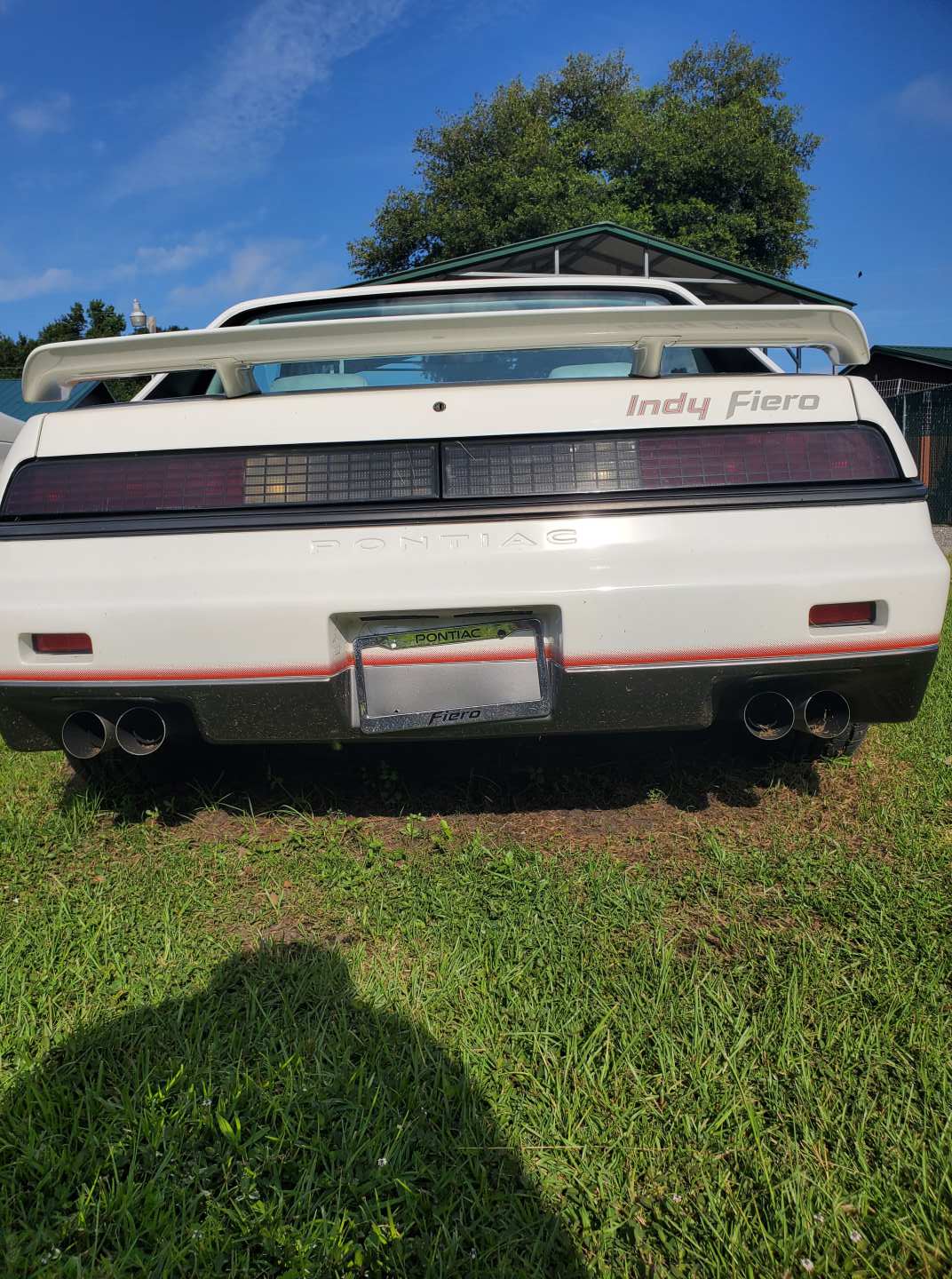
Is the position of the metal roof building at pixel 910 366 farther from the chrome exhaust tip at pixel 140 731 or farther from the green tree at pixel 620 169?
the chrome exhaust tip at pixel 140 731

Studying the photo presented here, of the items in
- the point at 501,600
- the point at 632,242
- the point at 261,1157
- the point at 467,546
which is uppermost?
the point at 632,242

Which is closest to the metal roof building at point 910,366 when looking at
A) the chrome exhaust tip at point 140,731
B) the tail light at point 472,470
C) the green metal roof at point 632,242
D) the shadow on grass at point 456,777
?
the green metal roof at point 632,242

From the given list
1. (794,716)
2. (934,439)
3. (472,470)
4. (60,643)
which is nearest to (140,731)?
(60,643)

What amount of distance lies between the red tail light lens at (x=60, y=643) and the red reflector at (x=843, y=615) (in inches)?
66.5

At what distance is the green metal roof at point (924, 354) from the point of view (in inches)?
777

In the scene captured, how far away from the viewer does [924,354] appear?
21.1 meters

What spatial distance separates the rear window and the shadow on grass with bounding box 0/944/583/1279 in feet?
5.98

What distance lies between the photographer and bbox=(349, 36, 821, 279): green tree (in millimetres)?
30875

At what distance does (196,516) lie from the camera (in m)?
2.04

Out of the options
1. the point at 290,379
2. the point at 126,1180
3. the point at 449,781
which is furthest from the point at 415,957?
the point at 290,379

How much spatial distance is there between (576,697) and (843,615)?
649 millimetres

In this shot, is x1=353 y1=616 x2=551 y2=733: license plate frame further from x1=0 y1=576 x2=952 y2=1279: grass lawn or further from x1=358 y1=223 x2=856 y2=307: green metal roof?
x1=358 y1=223 x2=856 y2=307: green metal roof

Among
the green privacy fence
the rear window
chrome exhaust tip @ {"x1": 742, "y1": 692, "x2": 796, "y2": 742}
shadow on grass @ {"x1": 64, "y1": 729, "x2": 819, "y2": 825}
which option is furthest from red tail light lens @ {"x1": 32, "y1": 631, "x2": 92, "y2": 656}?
the green privacy fence

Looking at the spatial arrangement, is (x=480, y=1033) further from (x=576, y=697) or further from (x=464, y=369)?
(x=464, y=369)
